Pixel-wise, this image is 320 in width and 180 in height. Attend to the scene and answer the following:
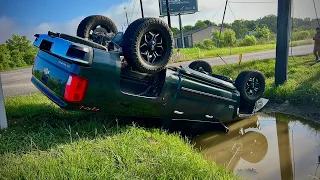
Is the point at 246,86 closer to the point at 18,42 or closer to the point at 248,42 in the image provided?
the point at 18,42

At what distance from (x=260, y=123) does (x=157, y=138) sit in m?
2.62

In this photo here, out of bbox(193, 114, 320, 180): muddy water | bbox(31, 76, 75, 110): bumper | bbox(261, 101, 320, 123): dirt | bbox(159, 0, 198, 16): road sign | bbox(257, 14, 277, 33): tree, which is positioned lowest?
bbox(193, 114, 320, 180): muddy water

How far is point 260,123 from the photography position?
5.46 metres

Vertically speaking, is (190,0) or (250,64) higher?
(190,0)

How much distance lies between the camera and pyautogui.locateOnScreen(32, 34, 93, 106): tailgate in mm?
3121

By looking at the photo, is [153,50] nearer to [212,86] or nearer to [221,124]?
[212,86]

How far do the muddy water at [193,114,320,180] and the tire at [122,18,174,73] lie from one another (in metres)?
1.54

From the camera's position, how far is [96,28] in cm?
464

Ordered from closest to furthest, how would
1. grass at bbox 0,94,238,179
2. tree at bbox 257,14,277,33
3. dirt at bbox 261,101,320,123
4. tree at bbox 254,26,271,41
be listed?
grass at bbox 0,94,238,179
dirt at bbox 261,101,320,123
tree at bbox 257,14,277,33
tree at bbox 254,26,271,41

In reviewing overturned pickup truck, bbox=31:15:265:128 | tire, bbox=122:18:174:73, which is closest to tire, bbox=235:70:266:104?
overturned pickup truck, bbox=31:15:265:128

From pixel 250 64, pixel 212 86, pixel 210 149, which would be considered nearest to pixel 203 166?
pixel 210 149

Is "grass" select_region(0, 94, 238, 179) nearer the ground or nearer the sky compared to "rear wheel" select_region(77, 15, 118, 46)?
nearer the ground

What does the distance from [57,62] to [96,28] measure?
148cm

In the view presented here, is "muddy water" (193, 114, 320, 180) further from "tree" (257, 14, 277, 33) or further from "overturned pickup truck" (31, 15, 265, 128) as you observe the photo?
"tree" (257, 14, 277, 33)
